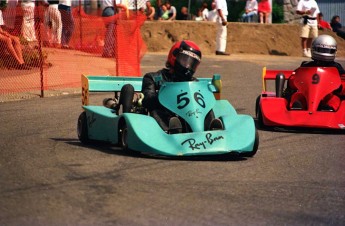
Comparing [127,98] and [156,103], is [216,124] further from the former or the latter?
[127,98]

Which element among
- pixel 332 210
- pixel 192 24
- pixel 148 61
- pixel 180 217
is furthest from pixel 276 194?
pixel 192 24

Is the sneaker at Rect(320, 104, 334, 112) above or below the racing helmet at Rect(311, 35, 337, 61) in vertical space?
below

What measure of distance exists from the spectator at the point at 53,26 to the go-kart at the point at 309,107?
578 centimetres

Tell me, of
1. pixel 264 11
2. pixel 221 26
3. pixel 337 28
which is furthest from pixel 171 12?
pixel 221 26

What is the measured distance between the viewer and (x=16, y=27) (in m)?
16.8

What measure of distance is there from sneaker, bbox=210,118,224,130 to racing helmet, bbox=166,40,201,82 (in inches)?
29.3

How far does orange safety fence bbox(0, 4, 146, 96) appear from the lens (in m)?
16.6

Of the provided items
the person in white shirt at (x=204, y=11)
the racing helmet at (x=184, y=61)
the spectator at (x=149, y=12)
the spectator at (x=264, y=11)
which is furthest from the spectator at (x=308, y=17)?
the racing helmet at (x=184, y=61)

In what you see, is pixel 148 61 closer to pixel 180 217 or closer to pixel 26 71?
pixel 26 71

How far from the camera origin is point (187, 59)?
10.4 meters

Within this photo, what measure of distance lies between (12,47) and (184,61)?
687 cm

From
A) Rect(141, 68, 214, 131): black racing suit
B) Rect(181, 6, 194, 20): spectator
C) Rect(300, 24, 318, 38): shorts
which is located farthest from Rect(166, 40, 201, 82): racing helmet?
Rect(181, 6, 194, 20): spectator

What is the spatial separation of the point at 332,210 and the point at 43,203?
2.21 metres

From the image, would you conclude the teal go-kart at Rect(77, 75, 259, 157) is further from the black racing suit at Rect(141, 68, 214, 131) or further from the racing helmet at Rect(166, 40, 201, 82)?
the racing helmet at Rect(166, 40, 201, 82)
